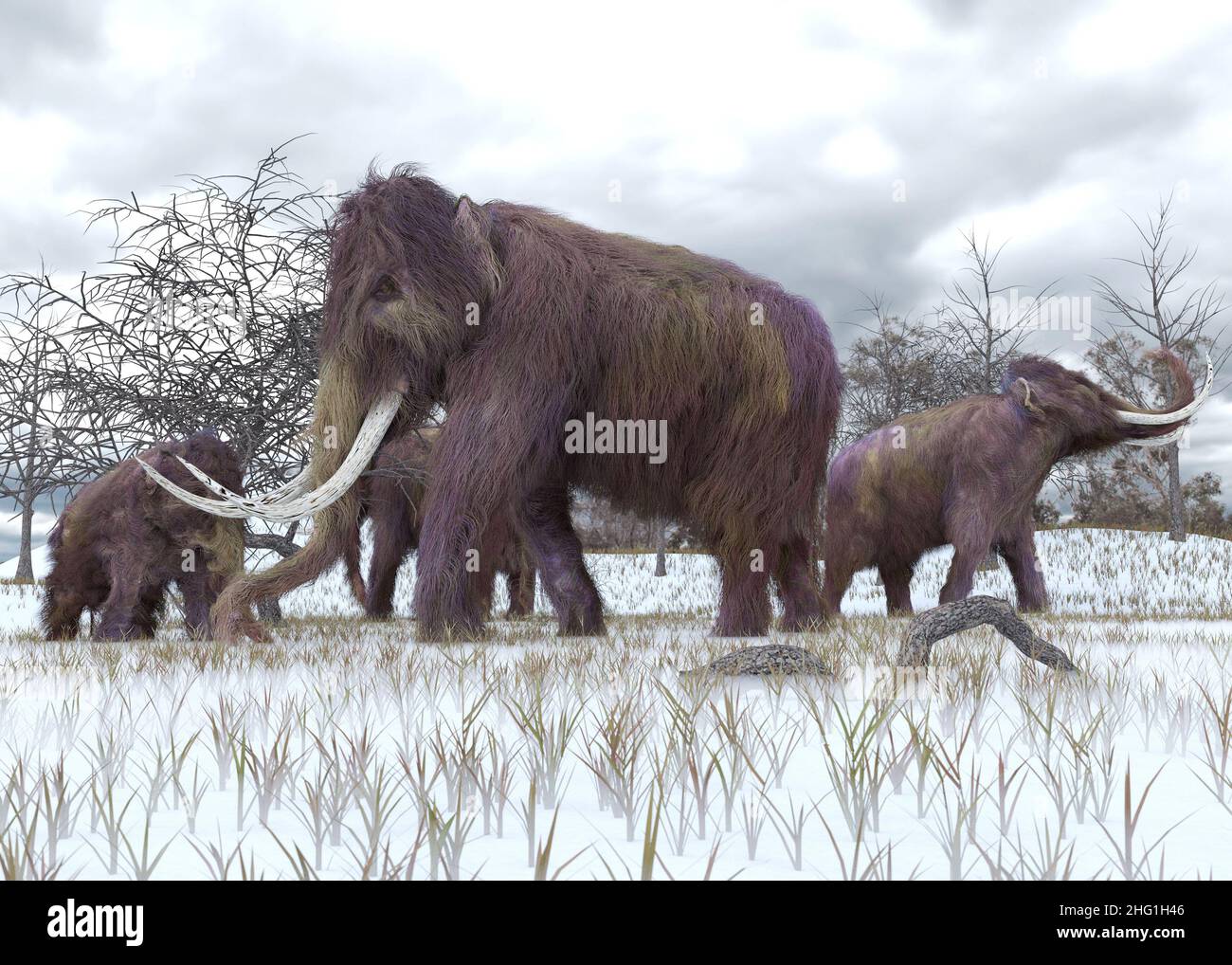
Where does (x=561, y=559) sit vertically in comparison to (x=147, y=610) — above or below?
above

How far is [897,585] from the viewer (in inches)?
271

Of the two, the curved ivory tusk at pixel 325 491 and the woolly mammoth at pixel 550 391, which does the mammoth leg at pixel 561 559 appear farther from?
the curved ivory tusk at pixel 325 491

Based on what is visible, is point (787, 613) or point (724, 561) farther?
point (787, 613)

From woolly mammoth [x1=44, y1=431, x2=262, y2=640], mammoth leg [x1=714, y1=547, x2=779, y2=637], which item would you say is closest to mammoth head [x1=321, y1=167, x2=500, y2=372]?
woolly mammoth [x1=44, y1=431, x2=262, y2=640]

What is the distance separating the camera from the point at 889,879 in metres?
0.94

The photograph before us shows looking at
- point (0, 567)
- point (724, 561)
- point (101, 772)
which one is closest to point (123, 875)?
point (101, 772)

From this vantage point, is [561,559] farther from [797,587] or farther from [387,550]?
[387,550]

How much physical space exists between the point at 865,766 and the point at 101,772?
→ 1275 mm

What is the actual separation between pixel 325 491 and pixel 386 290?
95 centimetres

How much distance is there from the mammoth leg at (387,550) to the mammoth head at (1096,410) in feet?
14.7

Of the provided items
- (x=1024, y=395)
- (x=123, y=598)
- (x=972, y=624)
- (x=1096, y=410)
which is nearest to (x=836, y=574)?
(x=1024, y=395)

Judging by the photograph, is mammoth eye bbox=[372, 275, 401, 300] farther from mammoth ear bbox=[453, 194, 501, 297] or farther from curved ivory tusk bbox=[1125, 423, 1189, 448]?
curved ivory tusk bbox=[1125, 423, 1189, 448]

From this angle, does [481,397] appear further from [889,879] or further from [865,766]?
[889,879]

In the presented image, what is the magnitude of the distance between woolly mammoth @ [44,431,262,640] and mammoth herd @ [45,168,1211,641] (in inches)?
0.4
